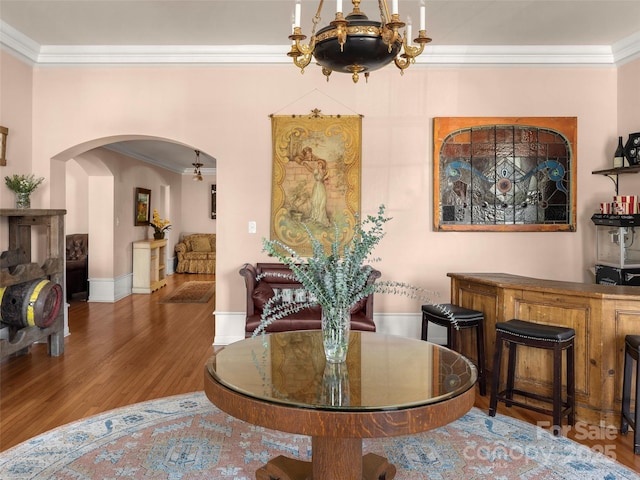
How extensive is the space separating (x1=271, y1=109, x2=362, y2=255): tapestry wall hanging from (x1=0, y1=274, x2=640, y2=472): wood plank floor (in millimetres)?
1626

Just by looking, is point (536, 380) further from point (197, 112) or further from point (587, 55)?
point (197, 112)

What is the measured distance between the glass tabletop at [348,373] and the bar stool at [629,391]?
1.25 meters

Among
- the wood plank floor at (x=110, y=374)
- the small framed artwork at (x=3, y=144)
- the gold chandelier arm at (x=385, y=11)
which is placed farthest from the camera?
the small framed artwork at (x=3, y=144)

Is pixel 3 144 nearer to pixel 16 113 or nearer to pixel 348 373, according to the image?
pixel 16 113

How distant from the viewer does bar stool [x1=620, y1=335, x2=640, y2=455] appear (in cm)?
269

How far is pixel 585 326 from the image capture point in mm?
3098

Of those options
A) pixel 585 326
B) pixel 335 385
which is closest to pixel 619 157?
pixel 585 326

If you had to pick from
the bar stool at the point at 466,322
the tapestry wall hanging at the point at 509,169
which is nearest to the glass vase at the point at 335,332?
the bar stool at the point at 466,322

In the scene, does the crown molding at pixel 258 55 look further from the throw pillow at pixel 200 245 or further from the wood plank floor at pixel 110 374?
the throw pillow at pixel 200 245

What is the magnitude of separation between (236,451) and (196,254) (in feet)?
29.6

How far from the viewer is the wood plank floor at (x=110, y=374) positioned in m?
3.00

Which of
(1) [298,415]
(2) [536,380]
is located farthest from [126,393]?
(2) [536,380]

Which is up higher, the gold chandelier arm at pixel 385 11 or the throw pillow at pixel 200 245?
the gold chandelier arm at pixel 385 11

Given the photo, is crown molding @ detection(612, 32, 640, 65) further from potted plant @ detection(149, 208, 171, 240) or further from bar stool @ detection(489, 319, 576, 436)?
potted plant @ detection(149, 208, 171, 240)
